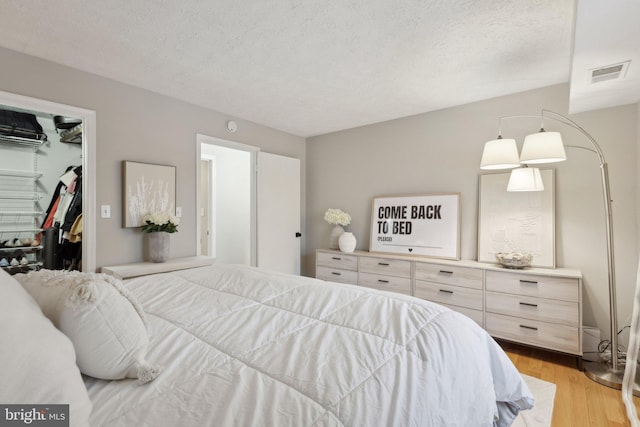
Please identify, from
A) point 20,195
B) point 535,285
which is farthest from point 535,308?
point 20,195

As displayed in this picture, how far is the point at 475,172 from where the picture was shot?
10.7 feet

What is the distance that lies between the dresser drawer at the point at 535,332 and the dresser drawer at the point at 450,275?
32 cm

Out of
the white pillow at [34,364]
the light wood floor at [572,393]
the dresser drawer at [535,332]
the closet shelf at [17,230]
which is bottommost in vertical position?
the light wood floor at [572,393]

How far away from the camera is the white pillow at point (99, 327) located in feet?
2.74

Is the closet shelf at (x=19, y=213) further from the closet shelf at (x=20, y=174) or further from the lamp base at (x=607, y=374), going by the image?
the lamp base at (x=607, y=374)

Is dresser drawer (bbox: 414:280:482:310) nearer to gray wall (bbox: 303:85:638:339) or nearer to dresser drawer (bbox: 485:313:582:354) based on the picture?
dresser drawer (bbox: 485:313:582:354)

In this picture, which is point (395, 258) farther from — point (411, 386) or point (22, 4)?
point (22, 4)

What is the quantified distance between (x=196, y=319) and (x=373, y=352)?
2.54ft

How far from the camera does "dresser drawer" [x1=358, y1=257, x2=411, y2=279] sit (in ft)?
10.9

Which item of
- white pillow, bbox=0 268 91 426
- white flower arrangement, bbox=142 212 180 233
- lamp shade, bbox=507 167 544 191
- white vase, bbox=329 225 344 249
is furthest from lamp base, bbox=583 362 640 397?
white flower arrangement, bbox=142 212 180 233

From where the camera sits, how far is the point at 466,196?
10.9 feet

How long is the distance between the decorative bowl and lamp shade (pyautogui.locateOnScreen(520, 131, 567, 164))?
909 millimetres

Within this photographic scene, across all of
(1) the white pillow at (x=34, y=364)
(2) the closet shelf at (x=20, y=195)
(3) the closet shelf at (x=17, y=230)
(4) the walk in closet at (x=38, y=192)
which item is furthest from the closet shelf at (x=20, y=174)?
→ (1) the white pillow at (x=34, y=364)

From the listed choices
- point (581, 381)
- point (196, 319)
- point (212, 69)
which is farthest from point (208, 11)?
point (581, 381)
